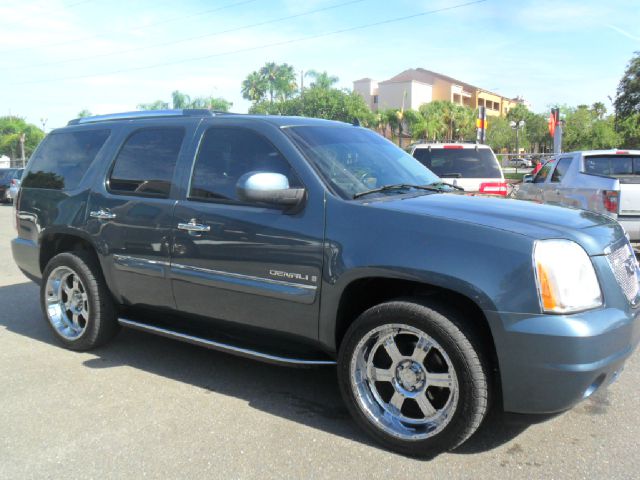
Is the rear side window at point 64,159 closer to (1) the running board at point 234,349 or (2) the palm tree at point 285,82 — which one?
(1) the running board at point 234,349

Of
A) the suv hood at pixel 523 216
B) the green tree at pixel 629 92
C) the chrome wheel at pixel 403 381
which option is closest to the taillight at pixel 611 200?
the suv hood at pixel 523 216

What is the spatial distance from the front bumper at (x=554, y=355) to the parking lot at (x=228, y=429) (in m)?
0.24

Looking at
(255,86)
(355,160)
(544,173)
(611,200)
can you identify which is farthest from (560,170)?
(255,86)

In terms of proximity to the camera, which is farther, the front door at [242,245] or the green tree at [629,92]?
the green tree at [629,92]

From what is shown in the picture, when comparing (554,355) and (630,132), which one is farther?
(630,132)

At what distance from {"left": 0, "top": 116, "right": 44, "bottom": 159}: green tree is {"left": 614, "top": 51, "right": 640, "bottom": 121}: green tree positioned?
77.7 metres

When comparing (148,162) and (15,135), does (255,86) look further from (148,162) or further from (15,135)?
(148,162)

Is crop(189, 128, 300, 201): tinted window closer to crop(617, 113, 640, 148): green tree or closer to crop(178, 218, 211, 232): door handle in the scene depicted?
crop(178, 218, 211, 232): door handle

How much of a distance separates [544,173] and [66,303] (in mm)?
8369

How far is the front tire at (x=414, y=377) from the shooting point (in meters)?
2.87

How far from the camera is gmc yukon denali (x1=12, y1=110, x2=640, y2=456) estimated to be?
276 centimetres

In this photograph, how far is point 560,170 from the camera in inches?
373

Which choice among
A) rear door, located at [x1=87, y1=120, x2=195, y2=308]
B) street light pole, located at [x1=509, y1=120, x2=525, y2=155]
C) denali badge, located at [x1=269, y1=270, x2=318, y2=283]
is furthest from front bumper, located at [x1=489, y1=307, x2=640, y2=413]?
street light pole, located at [x1=509, y1=120, x2=525, y2=155]

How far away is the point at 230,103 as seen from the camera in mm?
98250
